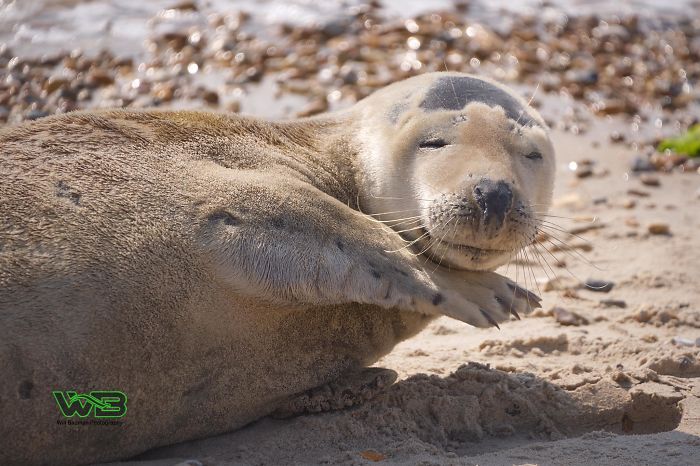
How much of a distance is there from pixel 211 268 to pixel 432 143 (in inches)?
52.0

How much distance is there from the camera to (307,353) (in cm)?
395

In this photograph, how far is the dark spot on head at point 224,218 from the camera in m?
3.71

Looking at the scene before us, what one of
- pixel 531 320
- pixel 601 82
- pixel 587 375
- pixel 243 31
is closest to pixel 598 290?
pixel 531 320

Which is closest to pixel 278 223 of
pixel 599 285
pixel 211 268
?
pixel 211 268

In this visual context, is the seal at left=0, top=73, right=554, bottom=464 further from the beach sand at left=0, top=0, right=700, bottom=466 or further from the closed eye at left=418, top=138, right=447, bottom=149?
the beach sand at left=0, top=0, right=700, bottom=466

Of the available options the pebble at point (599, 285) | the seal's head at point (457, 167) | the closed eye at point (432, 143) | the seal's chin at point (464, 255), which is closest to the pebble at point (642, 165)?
the pebble at point (599, 285)

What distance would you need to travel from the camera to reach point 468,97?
15.3 ft

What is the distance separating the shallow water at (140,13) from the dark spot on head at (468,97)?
606 cm

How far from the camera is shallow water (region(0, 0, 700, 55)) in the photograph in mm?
10258

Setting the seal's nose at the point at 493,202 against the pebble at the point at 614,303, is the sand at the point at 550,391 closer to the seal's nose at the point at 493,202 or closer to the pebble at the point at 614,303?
the pebble at the point at 614,303

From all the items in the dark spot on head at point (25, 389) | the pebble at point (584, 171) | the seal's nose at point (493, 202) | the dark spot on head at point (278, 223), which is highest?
the pebble at point (584, 171)

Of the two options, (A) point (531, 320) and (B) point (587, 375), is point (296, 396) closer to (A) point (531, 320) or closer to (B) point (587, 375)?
(B) point (587, 375)

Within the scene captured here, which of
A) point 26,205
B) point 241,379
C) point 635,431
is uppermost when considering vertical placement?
point 26,205

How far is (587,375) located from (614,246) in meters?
2.32
